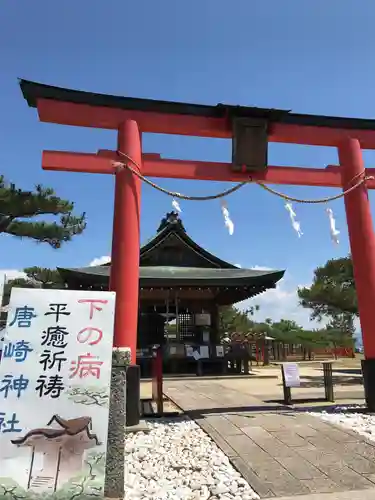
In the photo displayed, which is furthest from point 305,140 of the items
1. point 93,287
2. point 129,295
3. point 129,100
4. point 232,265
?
point 232,265

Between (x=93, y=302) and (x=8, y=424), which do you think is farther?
(x=93, y=302)

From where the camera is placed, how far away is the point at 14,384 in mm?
2992

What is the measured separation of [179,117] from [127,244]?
2681 mm

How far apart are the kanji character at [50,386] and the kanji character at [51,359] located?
8cm

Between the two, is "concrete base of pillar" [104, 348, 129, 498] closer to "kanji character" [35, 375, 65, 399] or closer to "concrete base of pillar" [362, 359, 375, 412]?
"kanji character" [35, 375, 65, 399]

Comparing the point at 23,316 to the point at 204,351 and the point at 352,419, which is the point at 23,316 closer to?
the point at 352,419

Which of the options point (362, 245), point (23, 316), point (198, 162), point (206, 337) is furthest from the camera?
point (206, 337)

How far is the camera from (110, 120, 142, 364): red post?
227 inches

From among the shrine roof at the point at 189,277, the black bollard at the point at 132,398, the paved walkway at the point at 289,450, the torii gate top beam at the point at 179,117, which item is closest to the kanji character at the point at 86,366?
the paved walkway at the point at 289,450

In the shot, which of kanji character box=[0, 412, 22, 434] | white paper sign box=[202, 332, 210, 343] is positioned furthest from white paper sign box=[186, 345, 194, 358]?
kanji character box=[0, 412, 22, 434]

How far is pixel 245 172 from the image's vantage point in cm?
723

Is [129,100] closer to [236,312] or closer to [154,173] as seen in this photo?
[154,173]

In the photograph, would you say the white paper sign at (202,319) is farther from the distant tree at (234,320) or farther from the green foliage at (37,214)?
the distant tree at (234,320)

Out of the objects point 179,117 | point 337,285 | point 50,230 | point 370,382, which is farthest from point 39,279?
point 370,382
